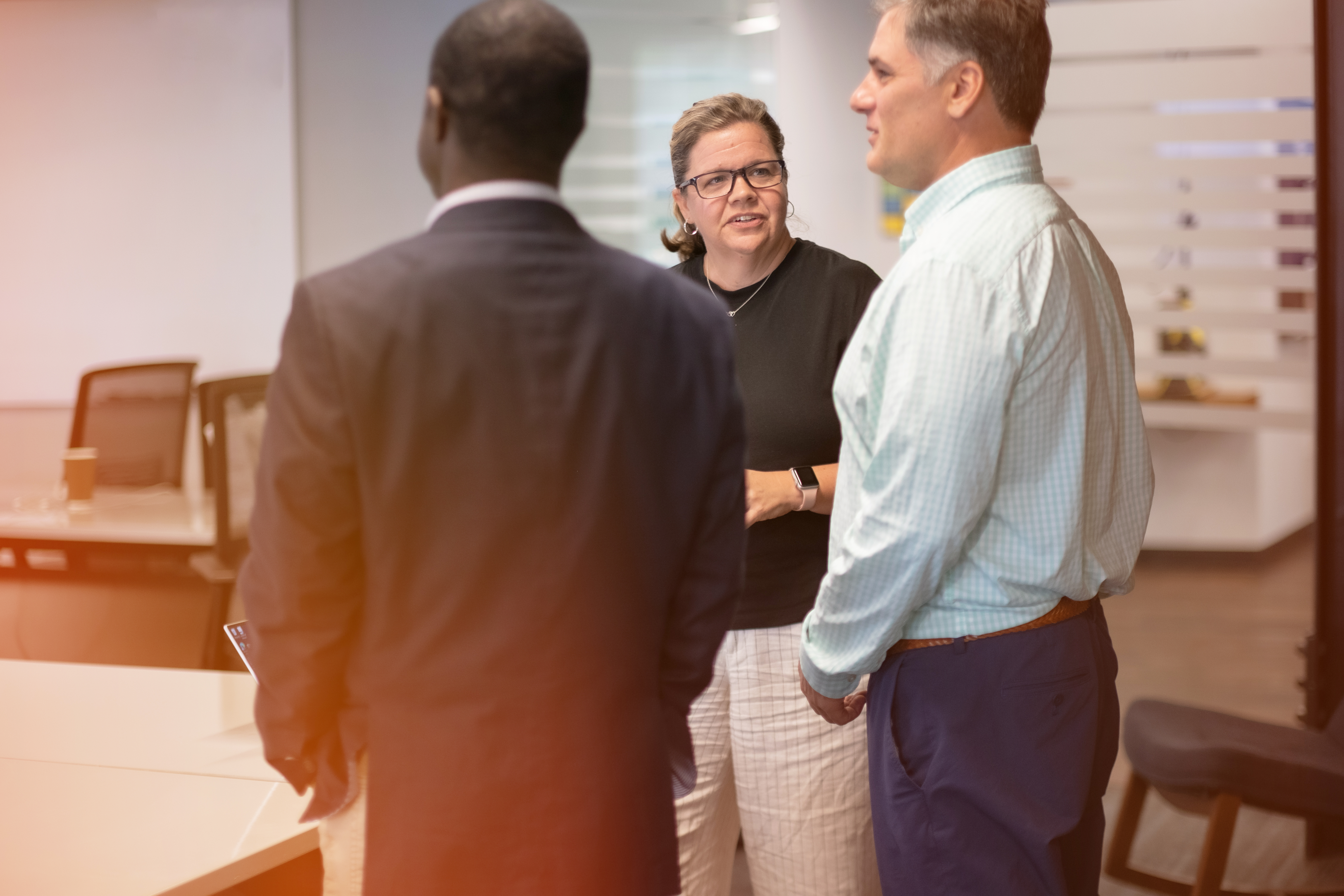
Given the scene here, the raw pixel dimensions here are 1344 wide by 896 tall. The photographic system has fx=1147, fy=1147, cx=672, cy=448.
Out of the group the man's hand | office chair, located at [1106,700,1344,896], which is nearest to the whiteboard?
office chair, located at [1106,700,1344,896]

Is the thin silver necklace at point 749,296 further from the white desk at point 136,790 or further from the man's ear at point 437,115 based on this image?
the white desk at point 136,790

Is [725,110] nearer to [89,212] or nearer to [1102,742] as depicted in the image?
[1102,742]

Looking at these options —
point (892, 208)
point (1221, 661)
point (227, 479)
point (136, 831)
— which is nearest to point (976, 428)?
point (136, 831)

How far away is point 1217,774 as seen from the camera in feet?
7.65

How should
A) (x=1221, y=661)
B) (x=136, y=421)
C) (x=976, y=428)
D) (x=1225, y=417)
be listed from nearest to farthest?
(x=976, y=428) < (x=1225, y=417) < (x=136, y=421) < (x=1221, y=661)

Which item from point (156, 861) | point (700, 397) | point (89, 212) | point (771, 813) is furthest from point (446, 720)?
point (89, 212)

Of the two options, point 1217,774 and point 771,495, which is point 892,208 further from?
point 771,495

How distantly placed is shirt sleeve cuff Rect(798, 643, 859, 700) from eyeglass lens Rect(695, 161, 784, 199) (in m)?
0.56

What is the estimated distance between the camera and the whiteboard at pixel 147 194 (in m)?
5.28

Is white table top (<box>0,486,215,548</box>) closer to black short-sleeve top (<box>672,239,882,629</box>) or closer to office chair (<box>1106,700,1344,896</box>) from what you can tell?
black short-sleeve top (<box>672,239,882,629</box>)

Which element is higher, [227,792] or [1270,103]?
[1270,103]

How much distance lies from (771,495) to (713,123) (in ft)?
1.50

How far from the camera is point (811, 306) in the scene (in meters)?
1.44

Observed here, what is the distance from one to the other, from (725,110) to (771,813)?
888 millimetres
